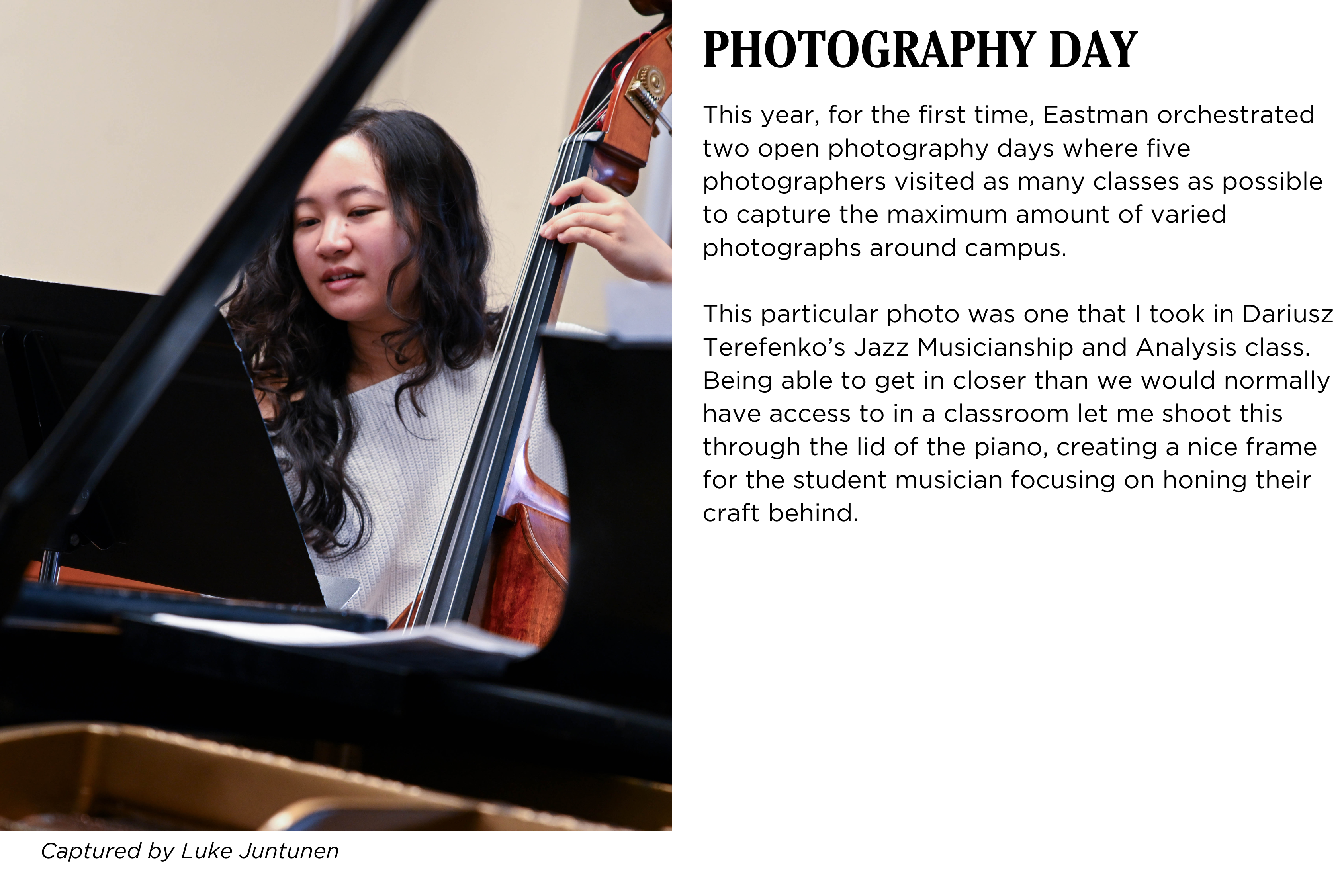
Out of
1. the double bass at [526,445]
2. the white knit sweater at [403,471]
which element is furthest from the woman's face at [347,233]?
the double bass at [526,445]

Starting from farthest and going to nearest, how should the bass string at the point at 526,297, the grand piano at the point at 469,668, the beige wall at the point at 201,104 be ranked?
the beige wall at the point at 201,104
the bass string at the point at 526,297
the grand piano at the point at 469,668

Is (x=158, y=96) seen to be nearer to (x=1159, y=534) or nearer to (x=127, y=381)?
(x=127, y=381)

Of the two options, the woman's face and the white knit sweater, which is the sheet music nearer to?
the white knit sweater

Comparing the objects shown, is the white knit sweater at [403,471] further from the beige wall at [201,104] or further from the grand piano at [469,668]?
the beige wall at [201,104]

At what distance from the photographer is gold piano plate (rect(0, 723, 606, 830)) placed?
1.69 ft

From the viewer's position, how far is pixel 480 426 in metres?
0.78

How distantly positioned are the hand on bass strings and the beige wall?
80cm

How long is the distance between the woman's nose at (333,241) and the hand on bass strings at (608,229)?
28 cm

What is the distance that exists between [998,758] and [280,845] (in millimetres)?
420

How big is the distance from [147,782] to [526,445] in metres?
0.48

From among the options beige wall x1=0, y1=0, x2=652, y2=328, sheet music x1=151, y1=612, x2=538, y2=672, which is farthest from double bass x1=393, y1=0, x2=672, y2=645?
beige wall x1=0, y1=0, x2=652, y2=328

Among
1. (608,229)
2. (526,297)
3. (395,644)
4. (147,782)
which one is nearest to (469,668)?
(395,644)

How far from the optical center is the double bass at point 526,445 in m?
0.74
